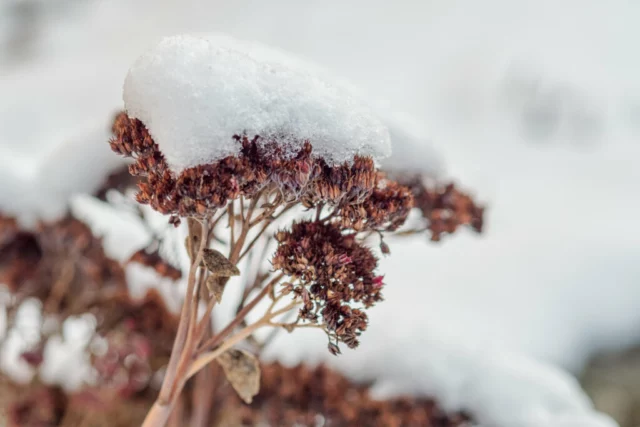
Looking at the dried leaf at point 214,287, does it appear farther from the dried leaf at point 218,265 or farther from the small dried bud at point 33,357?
the small dried bud at point 33,357

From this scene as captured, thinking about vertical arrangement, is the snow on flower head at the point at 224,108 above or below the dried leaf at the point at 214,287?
above

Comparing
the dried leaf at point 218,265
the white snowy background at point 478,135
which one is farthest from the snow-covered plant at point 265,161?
the white snowy background at point 478,135

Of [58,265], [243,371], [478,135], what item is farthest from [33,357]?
[478,135]

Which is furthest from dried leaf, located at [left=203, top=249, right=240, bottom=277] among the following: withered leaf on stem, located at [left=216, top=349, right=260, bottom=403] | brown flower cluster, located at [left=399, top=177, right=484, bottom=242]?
brown flower cluster, located at [left=399, top=177, right=484, bottom=242]

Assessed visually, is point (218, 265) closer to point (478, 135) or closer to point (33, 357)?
point (33, 357)

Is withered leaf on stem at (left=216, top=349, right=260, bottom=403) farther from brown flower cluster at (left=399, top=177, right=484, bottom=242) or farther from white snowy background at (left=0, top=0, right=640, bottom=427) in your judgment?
white snowy background at (left=0, top=0, right=640, bottom=427)

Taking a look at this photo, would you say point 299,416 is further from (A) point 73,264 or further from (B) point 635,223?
(B) point 635,223
